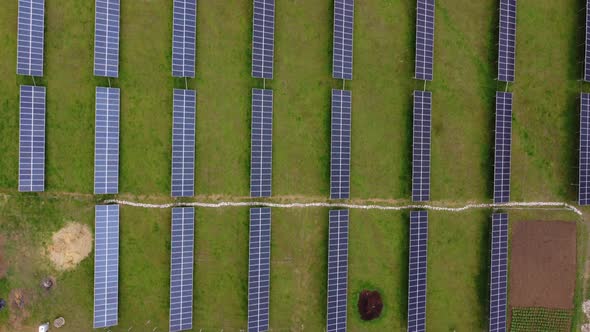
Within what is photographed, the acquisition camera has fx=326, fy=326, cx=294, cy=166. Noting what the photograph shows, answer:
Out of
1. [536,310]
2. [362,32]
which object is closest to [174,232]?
[362,32]

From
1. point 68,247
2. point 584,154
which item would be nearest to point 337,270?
point 68,247

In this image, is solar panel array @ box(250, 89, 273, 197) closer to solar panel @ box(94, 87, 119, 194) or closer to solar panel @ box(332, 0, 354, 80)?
solar panel @ box(332, 0, 354, 80)

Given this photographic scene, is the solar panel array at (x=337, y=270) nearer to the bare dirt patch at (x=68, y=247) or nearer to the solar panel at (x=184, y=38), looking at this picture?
the solar panel at (x=184, y=38)

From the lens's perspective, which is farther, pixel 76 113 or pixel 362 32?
pixel 362 32

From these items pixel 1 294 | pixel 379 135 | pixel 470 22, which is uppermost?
pixel 470 22

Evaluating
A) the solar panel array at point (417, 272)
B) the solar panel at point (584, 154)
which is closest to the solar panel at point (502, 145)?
the solar panel at point (584, 154)

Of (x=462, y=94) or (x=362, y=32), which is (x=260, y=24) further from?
(x=462, y=94)

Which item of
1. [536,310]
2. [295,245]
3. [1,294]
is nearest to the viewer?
[1,294]
